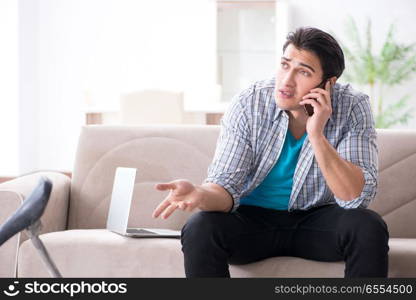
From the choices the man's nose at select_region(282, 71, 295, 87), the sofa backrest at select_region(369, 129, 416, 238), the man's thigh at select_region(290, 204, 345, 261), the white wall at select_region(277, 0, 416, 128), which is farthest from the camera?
the white wall at select_region(277, 0, 416, 128)

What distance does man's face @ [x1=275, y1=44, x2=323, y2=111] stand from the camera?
6.51 ft

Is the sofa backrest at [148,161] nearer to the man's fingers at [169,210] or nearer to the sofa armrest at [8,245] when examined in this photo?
the sofa armrest at [8,245]

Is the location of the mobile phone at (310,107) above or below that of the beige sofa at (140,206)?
above

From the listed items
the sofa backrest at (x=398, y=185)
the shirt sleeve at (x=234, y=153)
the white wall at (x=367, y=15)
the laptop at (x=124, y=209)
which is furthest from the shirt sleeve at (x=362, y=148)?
the white wall at (x=367, y=15)

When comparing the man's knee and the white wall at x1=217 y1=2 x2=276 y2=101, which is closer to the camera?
the man's knee

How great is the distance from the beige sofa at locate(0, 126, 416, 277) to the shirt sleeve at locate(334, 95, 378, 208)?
0.60 ft

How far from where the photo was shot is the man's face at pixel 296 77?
1.98 metres

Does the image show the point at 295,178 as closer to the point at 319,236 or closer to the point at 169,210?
the point at 319,236

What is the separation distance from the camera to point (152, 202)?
2484mm

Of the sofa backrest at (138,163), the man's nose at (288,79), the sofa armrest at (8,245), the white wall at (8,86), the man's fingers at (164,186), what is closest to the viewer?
the man's fingers at (164,186)

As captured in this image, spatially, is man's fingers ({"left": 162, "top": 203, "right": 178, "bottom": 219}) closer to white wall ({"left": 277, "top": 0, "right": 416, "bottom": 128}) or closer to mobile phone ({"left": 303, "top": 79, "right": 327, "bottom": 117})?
mobile phone ({"left": 303, "top": 79, "right": 327, "bottom": 117})

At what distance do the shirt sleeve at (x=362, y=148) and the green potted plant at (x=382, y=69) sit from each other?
4.89 metres

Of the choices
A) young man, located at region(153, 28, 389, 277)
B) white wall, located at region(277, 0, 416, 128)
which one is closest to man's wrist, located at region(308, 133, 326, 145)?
young man, located at region(153, 28, 389, 277)

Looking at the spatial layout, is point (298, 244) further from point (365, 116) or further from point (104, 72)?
point (104, 72)
